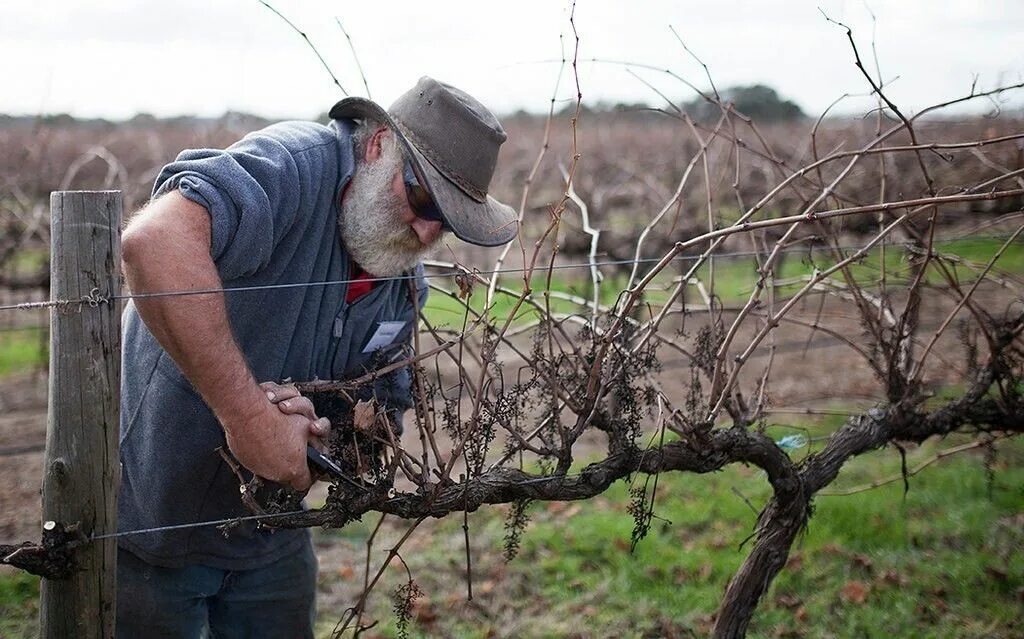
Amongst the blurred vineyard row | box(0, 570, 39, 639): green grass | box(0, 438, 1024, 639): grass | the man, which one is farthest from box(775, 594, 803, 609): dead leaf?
box(0, 570, 39, 639): green grass

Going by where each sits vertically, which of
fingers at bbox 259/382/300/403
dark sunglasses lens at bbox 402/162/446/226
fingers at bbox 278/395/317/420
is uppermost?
dark sunglasses lens at bbox 402/162/446/226

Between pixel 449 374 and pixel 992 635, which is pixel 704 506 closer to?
pixel 992 635

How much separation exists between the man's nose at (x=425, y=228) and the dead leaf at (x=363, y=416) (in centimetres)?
52

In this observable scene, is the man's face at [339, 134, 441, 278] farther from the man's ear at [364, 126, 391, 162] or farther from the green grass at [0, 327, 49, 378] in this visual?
the green grass at [0, 327, 49, 378]

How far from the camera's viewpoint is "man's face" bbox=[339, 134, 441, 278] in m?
2.50

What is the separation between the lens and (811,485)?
3139 millimetres

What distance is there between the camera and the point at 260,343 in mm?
2465

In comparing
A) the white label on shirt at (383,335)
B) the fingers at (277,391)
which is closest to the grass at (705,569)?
the white label on shirt at (383,335)

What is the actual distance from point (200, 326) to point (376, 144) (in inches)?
30.5

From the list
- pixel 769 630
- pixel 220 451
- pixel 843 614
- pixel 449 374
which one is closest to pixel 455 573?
pixel 769 630

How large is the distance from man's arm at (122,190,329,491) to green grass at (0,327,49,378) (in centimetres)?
582

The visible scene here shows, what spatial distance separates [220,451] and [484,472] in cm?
71

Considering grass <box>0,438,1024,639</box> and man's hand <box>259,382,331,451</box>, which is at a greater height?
man's hand <box>259,382,331,451</box>

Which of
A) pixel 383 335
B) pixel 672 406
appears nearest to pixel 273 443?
pixel 383 335
